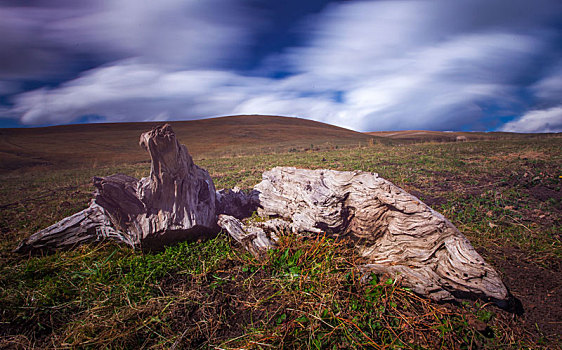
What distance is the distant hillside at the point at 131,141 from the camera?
90.4 ft

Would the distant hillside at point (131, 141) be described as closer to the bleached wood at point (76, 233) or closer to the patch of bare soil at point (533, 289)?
the bleached wood at point (76, 233)

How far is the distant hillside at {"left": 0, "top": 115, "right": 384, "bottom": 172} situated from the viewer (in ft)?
90.4

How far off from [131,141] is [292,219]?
164ft

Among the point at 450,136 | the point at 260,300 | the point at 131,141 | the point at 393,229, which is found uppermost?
the point at 450,136

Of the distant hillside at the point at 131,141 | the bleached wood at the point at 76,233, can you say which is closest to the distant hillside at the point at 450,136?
the distant hillside at the point at 131,141

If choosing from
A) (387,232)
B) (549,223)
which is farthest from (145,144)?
(549,223)

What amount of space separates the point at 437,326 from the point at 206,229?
363 cm

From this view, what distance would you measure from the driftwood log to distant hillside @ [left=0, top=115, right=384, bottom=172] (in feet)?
63.7

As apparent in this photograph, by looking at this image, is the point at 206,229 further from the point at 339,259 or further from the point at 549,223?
the point at 549,223

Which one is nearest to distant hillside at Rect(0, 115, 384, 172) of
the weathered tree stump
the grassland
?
the weathered tree stump

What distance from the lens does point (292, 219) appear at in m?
4.48

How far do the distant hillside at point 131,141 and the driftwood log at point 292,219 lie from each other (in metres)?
19.4

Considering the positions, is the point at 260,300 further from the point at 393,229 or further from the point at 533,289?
the point at 533,289

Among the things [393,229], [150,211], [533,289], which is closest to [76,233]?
[150,211]
